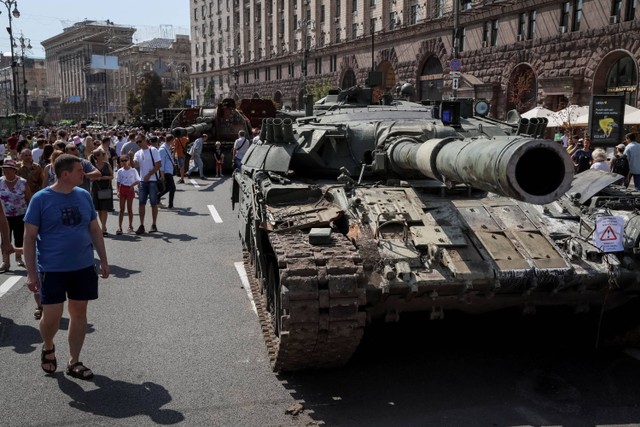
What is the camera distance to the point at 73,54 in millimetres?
120500

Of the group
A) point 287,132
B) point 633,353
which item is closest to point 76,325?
point 287,132

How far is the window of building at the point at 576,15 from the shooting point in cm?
2619

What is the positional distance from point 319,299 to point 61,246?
2197 millimetres

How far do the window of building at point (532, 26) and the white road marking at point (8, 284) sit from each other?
82.1 ft

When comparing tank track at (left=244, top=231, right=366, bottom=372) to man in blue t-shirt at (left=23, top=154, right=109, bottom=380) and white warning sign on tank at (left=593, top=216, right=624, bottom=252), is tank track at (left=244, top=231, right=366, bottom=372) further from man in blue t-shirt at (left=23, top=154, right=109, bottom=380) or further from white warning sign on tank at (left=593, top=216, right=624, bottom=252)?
white warning sign on tank at (left=593, top=216, right=624, bottom=252)

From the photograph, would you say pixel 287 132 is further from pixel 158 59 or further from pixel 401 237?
pixel 158 59

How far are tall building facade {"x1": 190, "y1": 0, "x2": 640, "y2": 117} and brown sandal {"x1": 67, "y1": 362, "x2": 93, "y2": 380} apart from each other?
35.2 ft

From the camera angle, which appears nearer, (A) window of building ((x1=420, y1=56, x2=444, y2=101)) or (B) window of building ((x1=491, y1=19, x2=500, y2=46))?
(B) window of building ((x1=491, y1=19, x2=500, y2=46))

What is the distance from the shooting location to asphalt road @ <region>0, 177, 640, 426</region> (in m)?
5.09

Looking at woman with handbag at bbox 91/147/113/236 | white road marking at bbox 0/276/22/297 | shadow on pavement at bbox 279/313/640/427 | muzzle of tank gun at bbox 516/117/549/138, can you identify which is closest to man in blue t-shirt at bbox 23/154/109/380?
shadow on pavement at bbox 279/313/640/427

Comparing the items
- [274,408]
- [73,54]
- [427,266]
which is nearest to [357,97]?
[427,266]

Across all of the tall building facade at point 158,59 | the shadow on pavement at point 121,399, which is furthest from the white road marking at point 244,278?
the tall building facade at point 158,59

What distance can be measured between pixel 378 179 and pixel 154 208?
6566 mm

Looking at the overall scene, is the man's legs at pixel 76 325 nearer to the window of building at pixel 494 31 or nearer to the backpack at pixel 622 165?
the backpack at pixel 622 165
